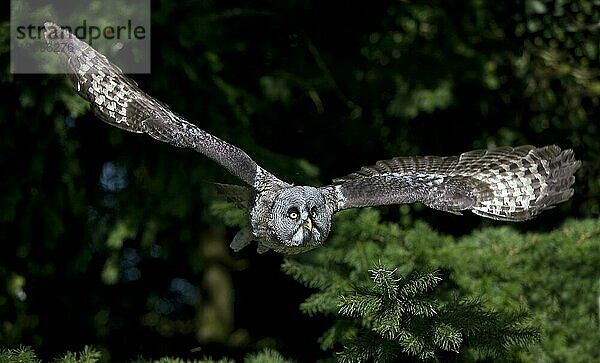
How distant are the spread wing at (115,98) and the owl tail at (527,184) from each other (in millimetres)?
835

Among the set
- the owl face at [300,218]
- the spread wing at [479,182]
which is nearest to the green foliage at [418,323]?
the owl face at [300,218]

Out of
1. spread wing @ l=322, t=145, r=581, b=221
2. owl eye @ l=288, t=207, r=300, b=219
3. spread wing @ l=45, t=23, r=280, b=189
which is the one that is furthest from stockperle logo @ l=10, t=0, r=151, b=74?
owl eye @ l=288, t=207, r=300, b=219

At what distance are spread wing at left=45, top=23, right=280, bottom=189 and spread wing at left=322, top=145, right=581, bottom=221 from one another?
372 millimetres

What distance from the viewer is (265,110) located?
16.0ft

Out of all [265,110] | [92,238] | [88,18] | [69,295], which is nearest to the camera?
[88,18]

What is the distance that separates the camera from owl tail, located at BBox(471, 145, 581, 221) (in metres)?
3.52

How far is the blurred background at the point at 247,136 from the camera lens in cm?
433

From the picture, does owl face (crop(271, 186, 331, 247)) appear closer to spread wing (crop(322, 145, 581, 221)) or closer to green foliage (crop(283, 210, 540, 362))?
spread wing (crop(322, 145, 581, 221))

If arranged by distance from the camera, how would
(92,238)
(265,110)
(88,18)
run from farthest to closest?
1. (265,110)
2. (92,238)
3. (88,18)

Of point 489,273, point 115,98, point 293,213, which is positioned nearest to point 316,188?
point 293,213

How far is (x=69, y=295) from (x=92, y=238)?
2.97 feet

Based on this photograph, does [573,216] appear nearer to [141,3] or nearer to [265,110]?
[265,110]

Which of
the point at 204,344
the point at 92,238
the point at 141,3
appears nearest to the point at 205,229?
the point at 204,344

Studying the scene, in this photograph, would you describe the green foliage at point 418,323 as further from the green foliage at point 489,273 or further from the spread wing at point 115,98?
the spread wing at point 115,98
